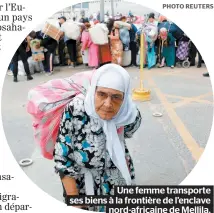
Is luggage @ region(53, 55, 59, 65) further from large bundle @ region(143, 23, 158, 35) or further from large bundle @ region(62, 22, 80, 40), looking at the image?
large bundle @ region(143, 23, 158, 35)

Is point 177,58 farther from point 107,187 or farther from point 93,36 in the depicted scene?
point 107,187

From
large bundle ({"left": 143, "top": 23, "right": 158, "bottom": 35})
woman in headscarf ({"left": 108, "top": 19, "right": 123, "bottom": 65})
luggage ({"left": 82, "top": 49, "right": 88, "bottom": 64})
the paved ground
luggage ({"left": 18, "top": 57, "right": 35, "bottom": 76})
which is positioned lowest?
the paved ground

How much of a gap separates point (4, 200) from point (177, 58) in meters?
5.10

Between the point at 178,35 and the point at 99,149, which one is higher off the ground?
the point at 178,35

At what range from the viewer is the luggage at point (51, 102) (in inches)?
51.2

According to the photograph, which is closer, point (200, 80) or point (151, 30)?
point (200, 80)

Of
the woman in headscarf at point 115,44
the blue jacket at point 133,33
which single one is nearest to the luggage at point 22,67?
the woman in headscarf at point 115,44

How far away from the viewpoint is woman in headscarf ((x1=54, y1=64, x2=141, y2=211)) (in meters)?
1.12

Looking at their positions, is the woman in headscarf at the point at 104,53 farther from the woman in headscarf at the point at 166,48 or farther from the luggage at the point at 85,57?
the woman in headscarf at the point at 166,48

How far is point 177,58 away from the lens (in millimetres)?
5812

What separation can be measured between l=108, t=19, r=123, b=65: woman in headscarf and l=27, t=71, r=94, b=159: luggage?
4268 mm

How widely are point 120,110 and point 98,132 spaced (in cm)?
13

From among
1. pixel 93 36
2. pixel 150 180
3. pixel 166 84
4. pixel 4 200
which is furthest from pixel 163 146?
pixel 93 36

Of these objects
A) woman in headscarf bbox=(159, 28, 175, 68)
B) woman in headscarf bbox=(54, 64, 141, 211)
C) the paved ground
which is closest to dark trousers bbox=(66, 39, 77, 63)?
the paved ground
